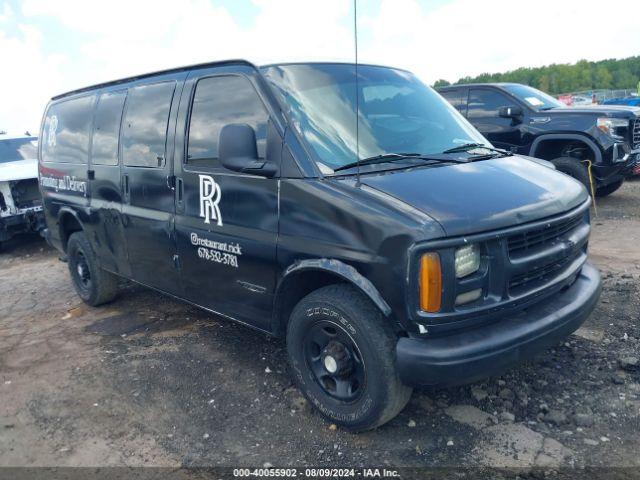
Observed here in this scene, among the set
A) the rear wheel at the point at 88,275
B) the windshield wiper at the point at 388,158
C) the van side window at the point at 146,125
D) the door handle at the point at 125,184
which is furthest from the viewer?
the rear wheel at the point at 88,275

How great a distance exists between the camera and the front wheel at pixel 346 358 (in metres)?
2.84

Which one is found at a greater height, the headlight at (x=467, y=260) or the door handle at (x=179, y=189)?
the door handle at (x=179, y=189)

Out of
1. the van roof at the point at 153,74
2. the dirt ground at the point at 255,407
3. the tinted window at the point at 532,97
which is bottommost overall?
the dirt ground at the point at 255,407

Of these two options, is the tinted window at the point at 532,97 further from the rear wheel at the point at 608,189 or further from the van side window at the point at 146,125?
A: the van side window at the point at 146,125

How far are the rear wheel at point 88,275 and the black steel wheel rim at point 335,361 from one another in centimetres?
313

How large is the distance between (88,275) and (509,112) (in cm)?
643

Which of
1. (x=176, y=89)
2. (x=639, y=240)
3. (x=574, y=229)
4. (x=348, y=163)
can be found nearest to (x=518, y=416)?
(x=574, y=229)

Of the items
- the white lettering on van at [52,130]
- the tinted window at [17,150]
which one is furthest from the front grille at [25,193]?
the white lettering on van at [52,130]

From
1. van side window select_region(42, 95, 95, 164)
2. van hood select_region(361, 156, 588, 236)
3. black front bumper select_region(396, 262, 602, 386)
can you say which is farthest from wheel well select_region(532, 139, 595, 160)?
van side window select_region(42, 95, 95, 164)

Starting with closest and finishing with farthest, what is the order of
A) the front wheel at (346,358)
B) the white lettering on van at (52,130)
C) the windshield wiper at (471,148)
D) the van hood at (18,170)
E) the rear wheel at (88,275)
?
the front wheel at (346,358)
the windshield wiper at (471,148)
the rear wheel at (88,275)
the white lettering on van at (52,130)
the van hood at (18,170)

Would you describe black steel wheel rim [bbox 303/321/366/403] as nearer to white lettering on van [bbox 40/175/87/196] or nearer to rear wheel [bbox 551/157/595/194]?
white lettering on van [bbox 40/175/87/196]

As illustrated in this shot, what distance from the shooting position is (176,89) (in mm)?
4086

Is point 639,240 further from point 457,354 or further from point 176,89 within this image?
point 176,89

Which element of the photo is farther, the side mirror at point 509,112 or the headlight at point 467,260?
the side mirror at point 509,112
